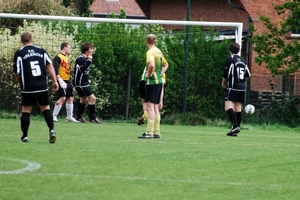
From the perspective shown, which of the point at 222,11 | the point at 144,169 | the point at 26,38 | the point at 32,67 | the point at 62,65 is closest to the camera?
the point at 144,169

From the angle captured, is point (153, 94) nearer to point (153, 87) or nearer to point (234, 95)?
point (153, 87)

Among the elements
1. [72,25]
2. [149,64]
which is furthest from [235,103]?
[72,25]

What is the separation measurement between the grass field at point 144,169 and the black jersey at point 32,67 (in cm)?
89

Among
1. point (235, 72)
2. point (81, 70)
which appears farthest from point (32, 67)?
point (81, 70)

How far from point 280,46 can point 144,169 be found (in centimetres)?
2100

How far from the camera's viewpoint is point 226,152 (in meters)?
13.3

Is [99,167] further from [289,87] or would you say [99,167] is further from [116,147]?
[289,87]

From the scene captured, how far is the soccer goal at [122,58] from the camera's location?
25923 millimetres

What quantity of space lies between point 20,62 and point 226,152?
344cm

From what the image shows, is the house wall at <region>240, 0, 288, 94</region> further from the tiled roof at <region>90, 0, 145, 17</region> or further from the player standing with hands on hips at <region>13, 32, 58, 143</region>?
the tiled roof at <region>90, 0, 145, 17</region>

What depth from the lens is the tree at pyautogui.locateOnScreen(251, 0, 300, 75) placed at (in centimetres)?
2960

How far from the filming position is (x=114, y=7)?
69.6 metres

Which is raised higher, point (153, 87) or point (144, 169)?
point (153, 87)

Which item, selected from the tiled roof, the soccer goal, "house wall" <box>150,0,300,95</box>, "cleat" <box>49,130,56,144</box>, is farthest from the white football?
the tiled roof
